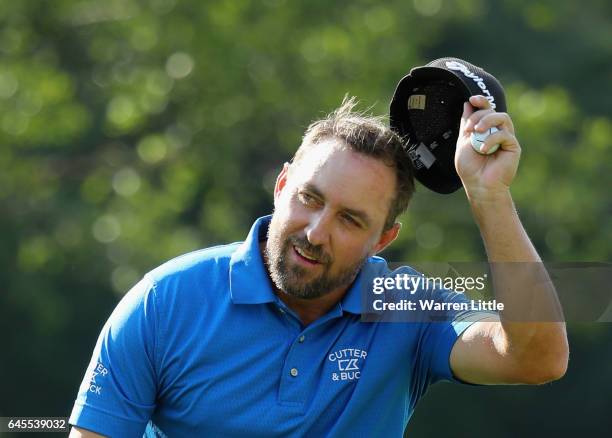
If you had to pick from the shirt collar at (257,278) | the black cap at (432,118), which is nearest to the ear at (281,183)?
the shirt collar at (257,278)

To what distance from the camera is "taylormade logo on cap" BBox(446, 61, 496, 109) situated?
4012 mm

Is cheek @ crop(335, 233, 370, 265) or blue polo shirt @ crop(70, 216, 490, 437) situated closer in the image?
blue polo shirt @ crop(70, 216, 490, 437)

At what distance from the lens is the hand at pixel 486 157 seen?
3.90m

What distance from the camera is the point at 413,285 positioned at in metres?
4.27

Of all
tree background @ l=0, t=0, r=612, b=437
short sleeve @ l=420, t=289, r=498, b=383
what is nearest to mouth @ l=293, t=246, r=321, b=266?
short sleeve @ l=420, t=289, r=498, b=383

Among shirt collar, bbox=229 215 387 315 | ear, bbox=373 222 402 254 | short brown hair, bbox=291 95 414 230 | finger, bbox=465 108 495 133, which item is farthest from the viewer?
ear, bbox=373 222 402 254

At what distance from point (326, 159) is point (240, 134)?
376 inches

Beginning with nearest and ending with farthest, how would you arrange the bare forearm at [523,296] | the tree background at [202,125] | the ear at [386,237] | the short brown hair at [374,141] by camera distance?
1. the bare forearm at [523,296]
2. the short brown hair at [374,141]
3. the ear at [386,237]
4. the tree background at [202,125]

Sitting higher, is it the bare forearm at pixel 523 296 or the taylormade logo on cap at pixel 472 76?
the taylormade logo on cap at pixel 472 76

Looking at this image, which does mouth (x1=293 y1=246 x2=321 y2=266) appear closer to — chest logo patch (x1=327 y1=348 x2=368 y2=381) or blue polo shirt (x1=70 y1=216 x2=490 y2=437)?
blue polo shirt (x1=70 y1=216 x2=490 y2=437)

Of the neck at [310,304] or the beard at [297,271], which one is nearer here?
the beard at [297,271]

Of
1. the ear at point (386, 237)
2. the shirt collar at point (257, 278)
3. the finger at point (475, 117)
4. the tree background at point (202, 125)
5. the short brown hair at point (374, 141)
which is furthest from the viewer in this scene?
the tree background at point (202, 125)

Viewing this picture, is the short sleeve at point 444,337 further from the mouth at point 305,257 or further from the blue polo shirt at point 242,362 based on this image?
the mouth at point 305,257

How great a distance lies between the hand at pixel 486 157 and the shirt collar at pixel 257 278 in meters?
0.51
